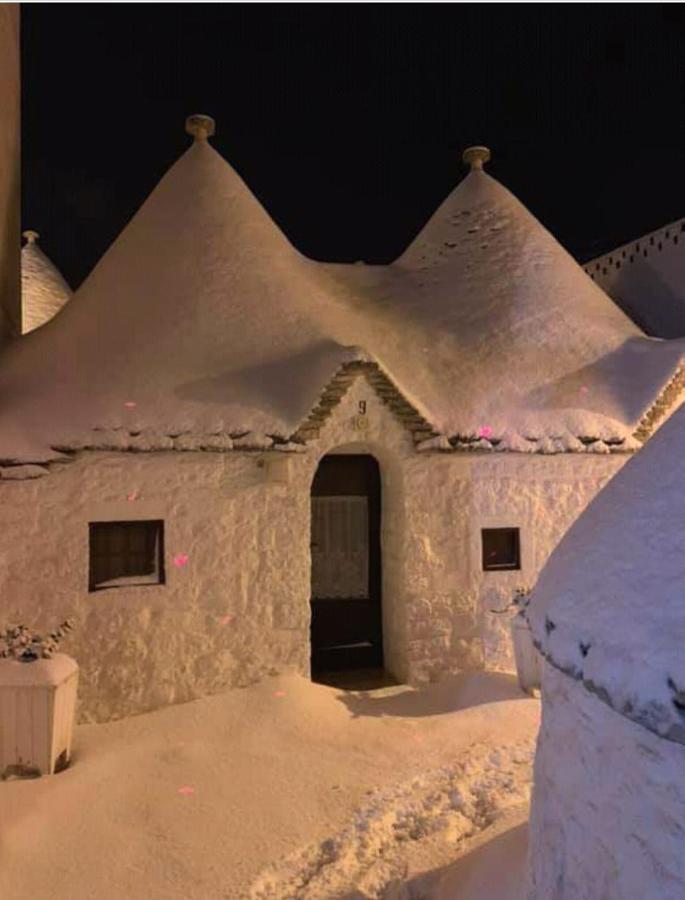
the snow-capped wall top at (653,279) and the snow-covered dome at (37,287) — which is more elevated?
the snow-covered dome at (37,287)

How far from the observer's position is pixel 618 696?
2.61 m

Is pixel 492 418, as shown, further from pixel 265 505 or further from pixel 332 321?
pixel 265 505

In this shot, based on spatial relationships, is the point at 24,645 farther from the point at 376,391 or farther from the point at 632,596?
the point at 632,596

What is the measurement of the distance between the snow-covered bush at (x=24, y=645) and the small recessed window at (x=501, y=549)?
5.35 meters

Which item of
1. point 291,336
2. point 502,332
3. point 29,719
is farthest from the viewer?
point 502,332

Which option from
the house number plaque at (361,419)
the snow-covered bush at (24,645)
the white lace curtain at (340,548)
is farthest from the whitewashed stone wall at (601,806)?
the white lace curtain at (340,548)

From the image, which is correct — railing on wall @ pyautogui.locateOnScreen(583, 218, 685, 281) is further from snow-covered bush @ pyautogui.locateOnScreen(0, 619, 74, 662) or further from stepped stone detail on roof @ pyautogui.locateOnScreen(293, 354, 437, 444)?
snow-covered bush @ pyautogui.locateOnScreen(0, 619, 74, 662)

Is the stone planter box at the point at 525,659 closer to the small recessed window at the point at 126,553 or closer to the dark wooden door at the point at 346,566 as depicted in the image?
the dark wooden door at the point at 346,566

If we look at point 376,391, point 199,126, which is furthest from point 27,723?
point 199,126

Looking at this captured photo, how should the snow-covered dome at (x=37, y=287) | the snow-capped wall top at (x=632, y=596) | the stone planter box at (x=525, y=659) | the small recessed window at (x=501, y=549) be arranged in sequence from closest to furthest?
the snow-capped wall top at (x=632, y=596) → the stone planter box at (x=525, y=659) → the small recessed window at (x=501, y=549) → the snow-covered dome at (x=37, y=287)

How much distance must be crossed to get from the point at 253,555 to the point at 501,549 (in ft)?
11.1

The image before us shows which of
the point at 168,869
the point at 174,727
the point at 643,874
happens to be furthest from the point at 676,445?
the point at 174,727

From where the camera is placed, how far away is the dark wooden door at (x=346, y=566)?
9656mm

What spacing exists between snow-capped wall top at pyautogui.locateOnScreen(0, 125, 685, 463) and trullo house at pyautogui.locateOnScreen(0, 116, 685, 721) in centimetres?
4
